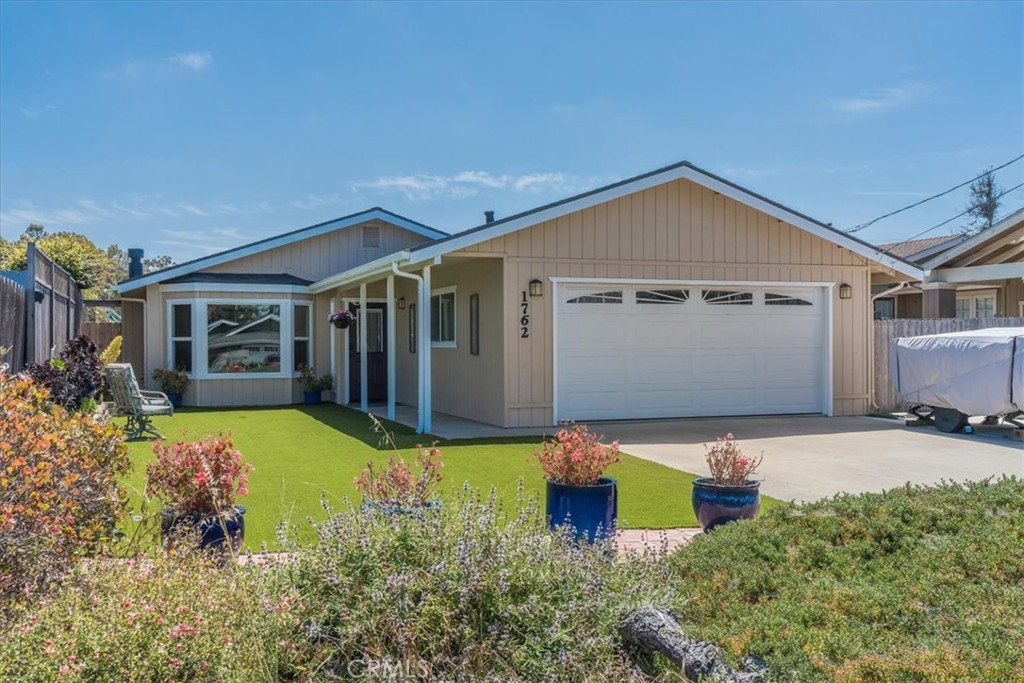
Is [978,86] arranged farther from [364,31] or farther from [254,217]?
[254,217]

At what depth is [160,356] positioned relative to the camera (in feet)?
55.5

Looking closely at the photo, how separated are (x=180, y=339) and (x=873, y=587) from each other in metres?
15.7

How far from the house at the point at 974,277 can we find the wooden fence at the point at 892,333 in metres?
0.68

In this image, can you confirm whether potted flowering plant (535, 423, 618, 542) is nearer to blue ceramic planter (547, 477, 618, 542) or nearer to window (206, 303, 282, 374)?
blue ceramic planter (547, 477, 618, 542)

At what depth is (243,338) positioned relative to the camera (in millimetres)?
16859

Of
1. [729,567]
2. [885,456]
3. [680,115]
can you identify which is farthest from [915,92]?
[729,567]

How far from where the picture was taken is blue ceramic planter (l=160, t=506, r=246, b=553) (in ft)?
14.8

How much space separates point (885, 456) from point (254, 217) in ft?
86.2

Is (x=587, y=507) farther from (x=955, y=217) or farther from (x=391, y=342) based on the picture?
(x=955, y=217)

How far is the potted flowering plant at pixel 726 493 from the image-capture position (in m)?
5.57

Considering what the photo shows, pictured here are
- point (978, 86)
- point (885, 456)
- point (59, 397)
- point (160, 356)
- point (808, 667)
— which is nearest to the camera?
point (808, 667)

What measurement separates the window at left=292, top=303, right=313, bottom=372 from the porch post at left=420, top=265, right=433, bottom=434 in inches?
244

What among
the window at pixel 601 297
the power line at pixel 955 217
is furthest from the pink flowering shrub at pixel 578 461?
the power line at pixel 955 217

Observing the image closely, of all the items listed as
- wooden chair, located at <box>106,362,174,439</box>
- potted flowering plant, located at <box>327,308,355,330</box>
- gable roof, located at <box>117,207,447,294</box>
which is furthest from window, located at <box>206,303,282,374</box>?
wooden chair, located at <box>106,362,174,439</box>
